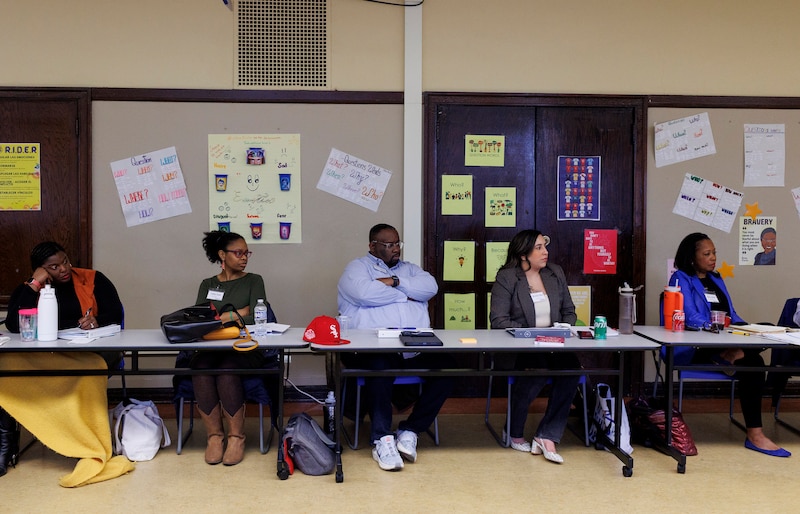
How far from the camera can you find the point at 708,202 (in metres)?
4.64

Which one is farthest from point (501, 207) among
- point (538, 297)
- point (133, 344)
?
point (133, 344)

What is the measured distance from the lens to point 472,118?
14.8ft

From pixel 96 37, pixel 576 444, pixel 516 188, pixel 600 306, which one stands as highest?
pixel 96 37

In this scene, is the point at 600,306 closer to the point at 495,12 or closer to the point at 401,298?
the point at 401,298

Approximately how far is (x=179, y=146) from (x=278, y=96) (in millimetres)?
735

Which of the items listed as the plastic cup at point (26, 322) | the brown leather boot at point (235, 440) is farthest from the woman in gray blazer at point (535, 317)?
the plastic cup at point (26, 322)

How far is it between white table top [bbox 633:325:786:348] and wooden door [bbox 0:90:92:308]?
3550mm

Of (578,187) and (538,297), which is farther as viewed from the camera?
(578,187)

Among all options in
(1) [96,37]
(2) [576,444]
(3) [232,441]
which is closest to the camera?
(3) [232,441]

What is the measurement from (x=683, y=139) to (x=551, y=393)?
7.04ft

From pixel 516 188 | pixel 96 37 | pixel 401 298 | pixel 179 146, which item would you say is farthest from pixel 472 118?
pixel 96 37

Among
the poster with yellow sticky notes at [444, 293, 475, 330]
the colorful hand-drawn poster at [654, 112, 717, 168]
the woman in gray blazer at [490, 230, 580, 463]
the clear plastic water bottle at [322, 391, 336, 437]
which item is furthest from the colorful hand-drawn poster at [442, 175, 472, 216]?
the clear plastic water bottle at [322, 391, 336, 437]

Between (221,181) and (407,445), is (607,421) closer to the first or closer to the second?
(407,445)

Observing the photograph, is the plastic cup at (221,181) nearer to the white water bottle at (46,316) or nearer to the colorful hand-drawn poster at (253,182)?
the colorful hand-drawn poster at (253,182)
